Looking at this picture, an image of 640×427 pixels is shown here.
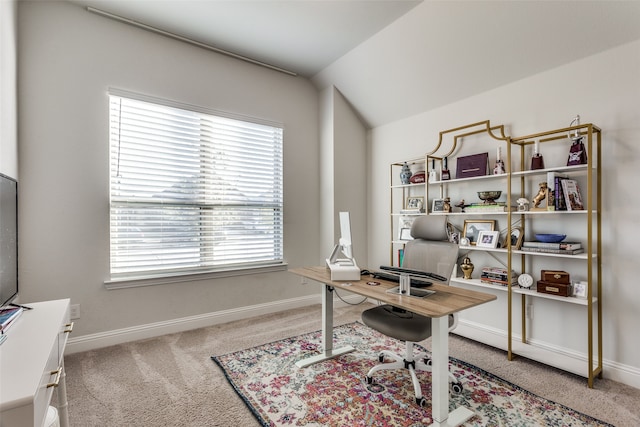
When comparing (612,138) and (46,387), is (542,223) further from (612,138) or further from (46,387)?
(46,387)

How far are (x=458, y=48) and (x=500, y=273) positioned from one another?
1.92 m

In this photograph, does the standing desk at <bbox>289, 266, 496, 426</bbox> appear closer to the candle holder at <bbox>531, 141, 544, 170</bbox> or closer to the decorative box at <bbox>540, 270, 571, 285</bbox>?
the decorative box at <bbox>540, 270, 571, 285</bbox>

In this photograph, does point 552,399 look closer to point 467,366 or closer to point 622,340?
point 467,366

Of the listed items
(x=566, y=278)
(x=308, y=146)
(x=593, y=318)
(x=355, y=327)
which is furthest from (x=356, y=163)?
(x=593, y=318)

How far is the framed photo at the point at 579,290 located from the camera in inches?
85.2

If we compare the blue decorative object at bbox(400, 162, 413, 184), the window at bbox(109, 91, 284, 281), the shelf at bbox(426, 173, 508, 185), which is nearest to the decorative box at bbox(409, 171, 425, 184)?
the blue decorative object at bbox(400, 162, 413, 184)

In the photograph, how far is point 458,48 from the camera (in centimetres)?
264

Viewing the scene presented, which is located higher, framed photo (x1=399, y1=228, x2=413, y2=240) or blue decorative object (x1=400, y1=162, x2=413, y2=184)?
blue decorative object (x1=400, y1=162, x2=413, y2=184)

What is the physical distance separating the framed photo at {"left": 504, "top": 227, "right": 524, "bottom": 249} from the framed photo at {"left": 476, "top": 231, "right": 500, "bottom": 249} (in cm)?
9

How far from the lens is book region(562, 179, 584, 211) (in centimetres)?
216

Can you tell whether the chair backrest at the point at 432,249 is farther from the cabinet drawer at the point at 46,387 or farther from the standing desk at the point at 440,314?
the cabinet drawer at the point at 46,387

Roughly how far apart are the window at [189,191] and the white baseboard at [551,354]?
6.89 ft

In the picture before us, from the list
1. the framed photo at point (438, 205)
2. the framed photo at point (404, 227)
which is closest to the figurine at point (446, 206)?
the framed photo at point (438, 205)

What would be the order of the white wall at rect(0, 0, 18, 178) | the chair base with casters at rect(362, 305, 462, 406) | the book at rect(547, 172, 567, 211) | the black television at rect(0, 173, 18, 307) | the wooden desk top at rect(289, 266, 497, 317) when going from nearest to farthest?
the black television at rect(0, 173, 18, 307)
the wooden desk top at rect(289, 266, 497, 317)
the chair base with casters at rect(362, 305, 462, 406)
the white wall at rect(0, 0, 18, 178)
the book at rect(547, 172, 567, 211)
